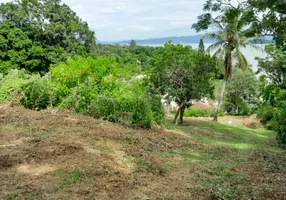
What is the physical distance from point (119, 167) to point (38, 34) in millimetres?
24734

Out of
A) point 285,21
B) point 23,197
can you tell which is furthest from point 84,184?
point 285,21

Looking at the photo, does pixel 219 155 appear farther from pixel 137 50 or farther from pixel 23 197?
pixel 137 50

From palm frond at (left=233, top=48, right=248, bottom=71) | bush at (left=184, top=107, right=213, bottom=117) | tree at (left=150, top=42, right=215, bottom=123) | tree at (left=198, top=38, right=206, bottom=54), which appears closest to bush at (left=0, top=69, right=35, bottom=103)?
tree at (left=150, top=42, right=215, bottom=123)

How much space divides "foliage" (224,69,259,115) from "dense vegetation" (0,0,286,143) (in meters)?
0.12

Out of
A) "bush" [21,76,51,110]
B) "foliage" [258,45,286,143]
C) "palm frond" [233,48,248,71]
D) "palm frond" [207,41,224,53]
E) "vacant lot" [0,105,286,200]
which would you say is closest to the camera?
"vacant lot" [0,105,286,200]

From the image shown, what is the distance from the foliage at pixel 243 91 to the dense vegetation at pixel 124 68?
0.12 metres

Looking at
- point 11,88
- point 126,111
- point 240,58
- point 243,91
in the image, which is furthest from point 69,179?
point 243,91

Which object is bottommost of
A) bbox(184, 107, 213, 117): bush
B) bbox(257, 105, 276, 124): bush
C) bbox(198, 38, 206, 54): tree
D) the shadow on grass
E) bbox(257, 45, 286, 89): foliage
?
bbox(184, 107, 213, 117): bush

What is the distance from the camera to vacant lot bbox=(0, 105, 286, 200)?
4328mm

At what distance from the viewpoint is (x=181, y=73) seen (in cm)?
1358

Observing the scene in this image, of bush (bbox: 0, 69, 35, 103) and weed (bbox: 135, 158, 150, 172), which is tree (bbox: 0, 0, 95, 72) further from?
weed (bbox: 135, 158, 150, 172)

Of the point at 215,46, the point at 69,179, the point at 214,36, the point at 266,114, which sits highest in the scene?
the point at 214,36

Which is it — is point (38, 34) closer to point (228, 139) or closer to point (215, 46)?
point (215, 46)

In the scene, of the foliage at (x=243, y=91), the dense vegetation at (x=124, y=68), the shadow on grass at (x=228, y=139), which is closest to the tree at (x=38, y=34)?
the dense vegetation at (x=124, y=68)
